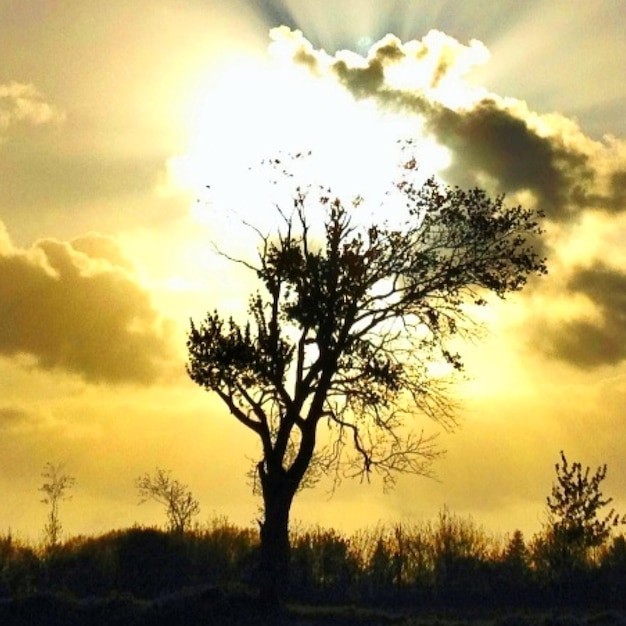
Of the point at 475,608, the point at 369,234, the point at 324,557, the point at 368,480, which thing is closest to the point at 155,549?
the point at 324,557

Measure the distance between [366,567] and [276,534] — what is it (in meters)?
8.42

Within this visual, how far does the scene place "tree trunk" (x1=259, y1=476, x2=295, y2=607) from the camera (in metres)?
39.9

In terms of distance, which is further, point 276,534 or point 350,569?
point 350,569

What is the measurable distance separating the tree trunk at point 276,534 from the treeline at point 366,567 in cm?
561

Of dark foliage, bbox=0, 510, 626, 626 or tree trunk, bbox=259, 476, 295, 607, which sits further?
dark foliage, bbox=0, 510, 626, 626

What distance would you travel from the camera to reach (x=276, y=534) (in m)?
40.6

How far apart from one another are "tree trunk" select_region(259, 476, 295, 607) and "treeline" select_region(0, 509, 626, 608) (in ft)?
18.4

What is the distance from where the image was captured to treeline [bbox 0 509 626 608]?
46250mm

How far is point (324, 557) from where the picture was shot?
157 ft

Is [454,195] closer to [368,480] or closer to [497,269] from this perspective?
[497,269]

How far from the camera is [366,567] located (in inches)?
1879

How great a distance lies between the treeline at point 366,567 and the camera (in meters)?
46.2

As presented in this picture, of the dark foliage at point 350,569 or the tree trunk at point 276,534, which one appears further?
the dark foliage at point 350,569

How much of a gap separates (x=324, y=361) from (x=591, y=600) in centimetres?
1492
